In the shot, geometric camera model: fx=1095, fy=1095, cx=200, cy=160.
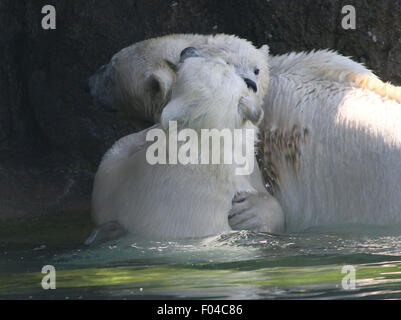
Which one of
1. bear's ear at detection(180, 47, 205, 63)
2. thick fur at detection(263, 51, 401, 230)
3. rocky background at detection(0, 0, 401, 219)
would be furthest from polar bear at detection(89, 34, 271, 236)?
rocky background at detection(0, 0, 401, 219)

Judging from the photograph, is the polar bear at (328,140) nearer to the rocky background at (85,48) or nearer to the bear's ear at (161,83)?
the bear's ear at (161,83)

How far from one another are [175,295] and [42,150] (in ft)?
12.9

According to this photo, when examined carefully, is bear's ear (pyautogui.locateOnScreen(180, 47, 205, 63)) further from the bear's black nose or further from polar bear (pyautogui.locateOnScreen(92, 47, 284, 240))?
the bear's black nose

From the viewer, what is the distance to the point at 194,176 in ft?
18.1

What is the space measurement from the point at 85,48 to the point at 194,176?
274 cm

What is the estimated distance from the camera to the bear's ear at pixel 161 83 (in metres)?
6.34

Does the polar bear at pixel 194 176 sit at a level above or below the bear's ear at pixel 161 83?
below

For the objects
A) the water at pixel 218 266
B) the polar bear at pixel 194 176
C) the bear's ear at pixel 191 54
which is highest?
the bear's ear at pixel 191 54

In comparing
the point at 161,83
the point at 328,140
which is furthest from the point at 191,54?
the point at 328,140

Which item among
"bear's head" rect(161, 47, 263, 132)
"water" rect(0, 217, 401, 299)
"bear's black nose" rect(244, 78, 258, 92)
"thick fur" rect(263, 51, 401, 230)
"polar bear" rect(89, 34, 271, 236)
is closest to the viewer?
"water" rect(0, 217, 401, 299)

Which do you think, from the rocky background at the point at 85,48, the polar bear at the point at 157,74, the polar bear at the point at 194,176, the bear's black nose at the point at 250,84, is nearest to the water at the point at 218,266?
the polar bear at the point at 194,176

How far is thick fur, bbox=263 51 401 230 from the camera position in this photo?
592cm
